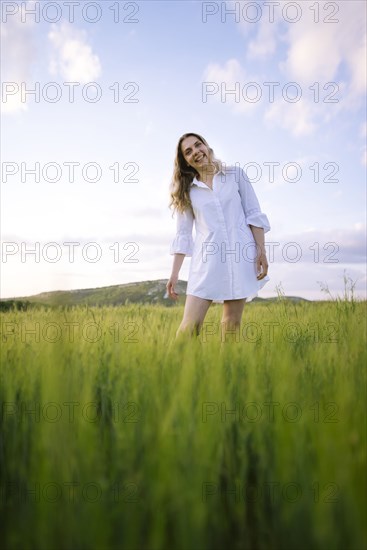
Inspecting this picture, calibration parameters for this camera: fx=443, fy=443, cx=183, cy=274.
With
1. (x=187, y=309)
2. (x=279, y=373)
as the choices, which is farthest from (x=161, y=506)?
(x=187, y=309)

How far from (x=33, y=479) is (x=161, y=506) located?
0.39m

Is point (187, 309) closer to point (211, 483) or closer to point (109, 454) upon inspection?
point (109, 454)

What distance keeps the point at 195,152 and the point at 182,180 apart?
25 cm

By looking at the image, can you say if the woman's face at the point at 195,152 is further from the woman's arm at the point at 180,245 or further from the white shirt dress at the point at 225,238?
the woman's arm at the point at 180,245

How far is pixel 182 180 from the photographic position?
11.8 ft

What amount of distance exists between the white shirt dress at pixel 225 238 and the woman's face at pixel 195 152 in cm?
14

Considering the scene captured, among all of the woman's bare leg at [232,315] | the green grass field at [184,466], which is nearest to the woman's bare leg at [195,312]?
the woman's bare leg at [232,315]

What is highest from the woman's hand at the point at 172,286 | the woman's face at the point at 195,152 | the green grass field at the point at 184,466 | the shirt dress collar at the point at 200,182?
the woman's face at the point at 195,152

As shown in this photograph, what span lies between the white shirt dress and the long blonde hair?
0.08 metres

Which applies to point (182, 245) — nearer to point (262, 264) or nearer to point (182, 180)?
point (182, 180)

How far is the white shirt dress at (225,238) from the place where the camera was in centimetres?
328

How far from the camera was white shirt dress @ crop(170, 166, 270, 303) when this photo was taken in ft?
10.8

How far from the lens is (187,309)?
3346 mm

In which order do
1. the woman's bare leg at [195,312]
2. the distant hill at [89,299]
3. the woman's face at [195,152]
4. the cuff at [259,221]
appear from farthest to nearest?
the woman's face at [195,152] < the cuff at [259,221] < the woman's bare leg at [195,312] < the distant hill at [89,299]
